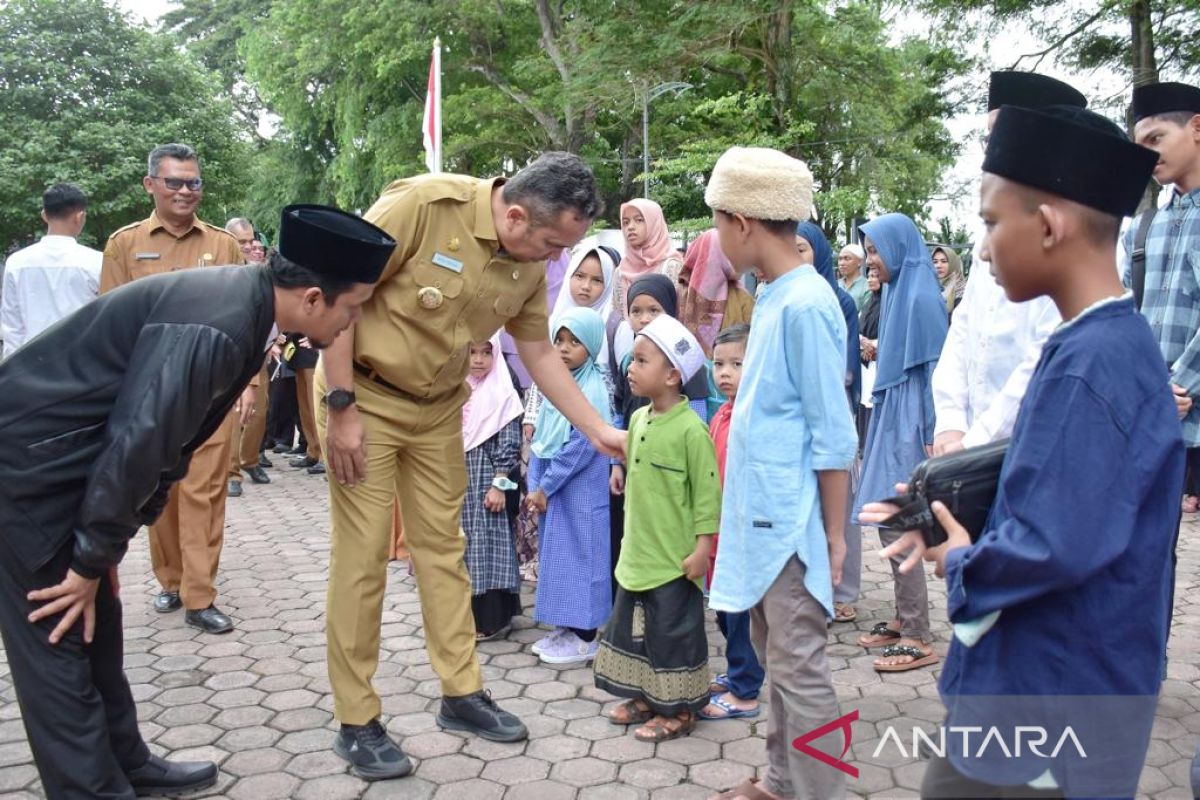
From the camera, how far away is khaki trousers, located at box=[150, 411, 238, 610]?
4.76 metres

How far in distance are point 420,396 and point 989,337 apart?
1.95m

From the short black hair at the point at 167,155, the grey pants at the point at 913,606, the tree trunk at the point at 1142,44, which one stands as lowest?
the grey pants at the point at 913,606

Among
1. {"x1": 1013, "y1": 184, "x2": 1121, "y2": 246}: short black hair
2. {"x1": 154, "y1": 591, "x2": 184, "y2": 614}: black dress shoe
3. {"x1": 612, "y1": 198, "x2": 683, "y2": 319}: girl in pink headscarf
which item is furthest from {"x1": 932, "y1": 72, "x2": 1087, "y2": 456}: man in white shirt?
{"x1": 154, "y1": 591, "x2": 184, "y2": 614}: black dress shoe

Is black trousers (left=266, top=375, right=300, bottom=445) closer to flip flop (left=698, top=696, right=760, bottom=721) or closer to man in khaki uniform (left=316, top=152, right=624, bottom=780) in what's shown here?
man in khaki uniform (left=316, top=152, right=624, bottom=780)

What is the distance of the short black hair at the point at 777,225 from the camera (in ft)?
9.29

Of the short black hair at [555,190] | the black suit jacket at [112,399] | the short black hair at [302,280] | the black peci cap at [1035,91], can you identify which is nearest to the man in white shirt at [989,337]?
the black peci cap at [1035,91]

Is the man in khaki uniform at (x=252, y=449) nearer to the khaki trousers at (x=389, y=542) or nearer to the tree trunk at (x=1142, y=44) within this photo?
the khaki trousers at (x=389, y=542)

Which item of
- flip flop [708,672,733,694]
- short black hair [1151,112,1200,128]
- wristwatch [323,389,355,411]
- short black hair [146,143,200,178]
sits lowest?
flip flop [708,672,733,694]

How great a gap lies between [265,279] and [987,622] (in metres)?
2.02

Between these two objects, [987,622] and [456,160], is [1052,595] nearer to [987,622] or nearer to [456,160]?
[987,622]

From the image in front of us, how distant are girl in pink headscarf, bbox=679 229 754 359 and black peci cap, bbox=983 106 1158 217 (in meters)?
3.44

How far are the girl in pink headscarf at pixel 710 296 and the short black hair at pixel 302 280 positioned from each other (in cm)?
270

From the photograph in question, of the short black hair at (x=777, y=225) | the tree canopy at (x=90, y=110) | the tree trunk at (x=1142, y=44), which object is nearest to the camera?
the short black hair at (x=777, y=225)

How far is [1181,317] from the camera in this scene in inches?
137
